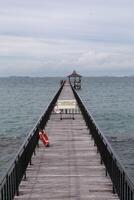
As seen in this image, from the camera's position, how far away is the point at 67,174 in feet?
43.9

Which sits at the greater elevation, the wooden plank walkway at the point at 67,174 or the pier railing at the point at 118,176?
the pier railing at the point at 118,176

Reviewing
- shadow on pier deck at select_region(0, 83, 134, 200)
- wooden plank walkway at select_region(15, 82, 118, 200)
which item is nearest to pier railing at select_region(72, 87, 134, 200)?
shadow on pier deck at select_region(0, 83, 134, 200)

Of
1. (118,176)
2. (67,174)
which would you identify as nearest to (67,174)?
(67,174)

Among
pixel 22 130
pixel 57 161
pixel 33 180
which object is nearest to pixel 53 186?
pixel 33 180

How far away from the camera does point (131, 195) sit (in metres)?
9.02

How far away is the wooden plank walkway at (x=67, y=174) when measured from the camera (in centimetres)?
1135

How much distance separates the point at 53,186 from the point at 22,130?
30.9m

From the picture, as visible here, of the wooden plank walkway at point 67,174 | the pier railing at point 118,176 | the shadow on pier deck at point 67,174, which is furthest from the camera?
the wooden plank walkway at point 67,174

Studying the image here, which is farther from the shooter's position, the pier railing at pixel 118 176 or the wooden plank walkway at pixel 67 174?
the wooden plank walkway at pixel 67 174

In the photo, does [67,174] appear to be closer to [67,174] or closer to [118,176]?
[67,174]

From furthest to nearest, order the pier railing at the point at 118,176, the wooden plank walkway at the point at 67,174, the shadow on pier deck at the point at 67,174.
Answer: the wooden plank walkway at the point at 67,174
the shadow on pier deck at the point at 67,174
the pier railing at the point at 118,176

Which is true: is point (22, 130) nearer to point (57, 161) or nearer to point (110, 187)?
point (57, 161)

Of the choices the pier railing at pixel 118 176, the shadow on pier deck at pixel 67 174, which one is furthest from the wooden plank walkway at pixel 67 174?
the pier railing at pixel 118 176

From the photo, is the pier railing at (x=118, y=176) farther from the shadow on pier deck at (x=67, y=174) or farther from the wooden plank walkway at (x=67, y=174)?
the wooden plank walkway at (x=67, y=174)
